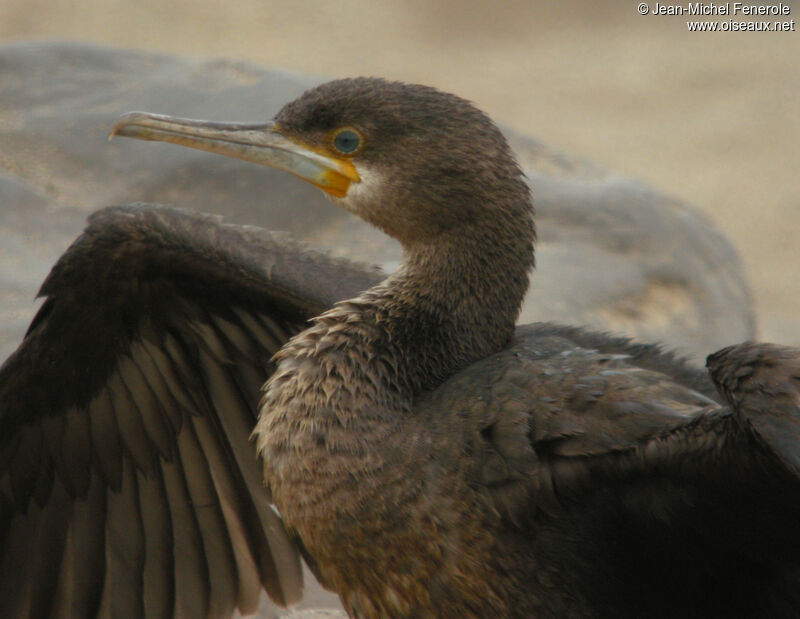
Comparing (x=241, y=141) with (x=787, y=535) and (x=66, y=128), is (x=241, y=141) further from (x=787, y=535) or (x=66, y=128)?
(x=66, y=128)

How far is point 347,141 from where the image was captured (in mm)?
3625

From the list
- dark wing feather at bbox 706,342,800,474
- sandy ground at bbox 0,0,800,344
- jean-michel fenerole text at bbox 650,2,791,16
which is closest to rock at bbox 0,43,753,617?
dark wing feather at bbox 706,342,800,474

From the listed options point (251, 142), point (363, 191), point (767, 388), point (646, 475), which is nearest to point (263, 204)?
point (251, 142)

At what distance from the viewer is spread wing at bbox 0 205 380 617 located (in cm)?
385

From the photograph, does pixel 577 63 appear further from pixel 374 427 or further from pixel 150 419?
pixel 374 427

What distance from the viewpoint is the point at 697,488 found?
264cm

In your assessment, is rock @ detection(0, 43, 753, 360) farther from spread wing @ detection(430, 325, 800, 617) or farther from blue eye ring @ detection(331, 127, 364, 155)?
spread wing @ detection(430, 325, 800, 617)

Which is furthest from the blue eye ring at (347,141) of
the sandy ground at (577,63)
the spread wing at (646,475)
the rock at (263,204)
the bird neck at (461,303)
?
the sandy ground at (577,63)

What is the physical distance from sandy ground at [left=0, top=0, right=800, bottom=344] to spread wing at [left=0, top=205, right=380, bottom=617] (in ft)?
21.0

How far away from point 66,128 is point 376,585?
4.03 m

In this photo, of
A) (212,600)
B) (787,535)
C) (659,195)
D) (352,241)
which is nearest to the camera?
(787,535)

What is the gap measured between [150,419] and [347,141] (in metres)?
1.19

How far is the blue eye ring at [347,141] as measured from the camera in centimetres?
360

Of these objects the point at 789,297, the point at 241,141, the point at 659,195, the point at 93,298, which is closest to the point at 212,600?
the point at 93,298
